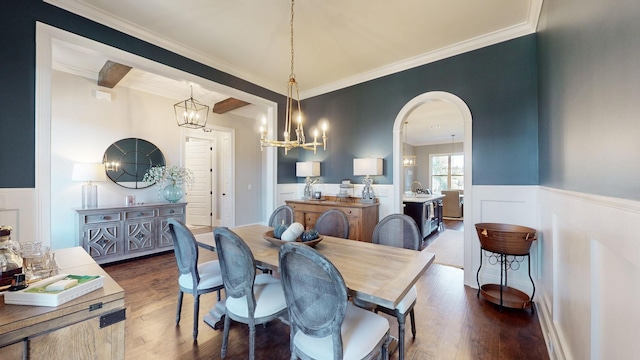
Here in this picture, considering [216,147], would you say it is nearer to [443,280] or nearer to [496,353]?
[443,280]

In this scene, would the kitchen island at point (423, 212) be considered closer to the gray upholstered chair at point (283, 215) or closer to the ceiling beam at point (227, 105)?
the gray upholstered chair at point (283, 215)

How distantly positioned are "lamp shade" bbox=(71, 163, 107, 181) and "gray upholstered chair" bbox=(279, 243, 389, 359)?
13.3 feet

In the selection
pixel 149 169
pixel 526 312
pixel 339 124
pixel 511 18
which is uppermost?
pixel 511 18

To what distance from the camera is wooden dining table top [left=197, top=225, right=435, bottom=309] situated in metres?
1.25

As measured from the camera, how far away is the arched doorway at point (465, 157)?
3.06 metres

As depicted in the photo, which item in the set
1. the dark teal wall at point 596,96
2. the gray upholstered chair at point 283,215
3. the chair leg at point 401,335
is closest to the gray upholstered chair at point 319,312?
the chair leg at point 401,335

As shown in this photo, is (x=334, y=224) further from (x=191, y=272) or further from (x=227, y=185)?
(x=227, y=185)

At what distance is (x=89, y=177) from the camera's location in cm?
366

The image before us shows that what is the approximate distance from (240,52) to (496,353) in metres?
4.22

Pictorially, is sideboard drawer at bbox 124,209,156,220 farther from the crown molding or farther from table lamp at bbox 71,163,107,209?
the crown molding

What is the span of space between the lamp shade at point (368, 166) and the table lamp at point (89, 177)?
13.2 ft

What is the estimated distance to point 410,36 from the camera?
300cm

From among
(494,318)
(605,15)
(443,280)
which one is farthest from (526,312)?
(605,15)

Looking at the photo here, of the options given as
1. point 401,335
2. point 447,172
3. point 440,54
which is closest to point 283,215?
point 401,335
